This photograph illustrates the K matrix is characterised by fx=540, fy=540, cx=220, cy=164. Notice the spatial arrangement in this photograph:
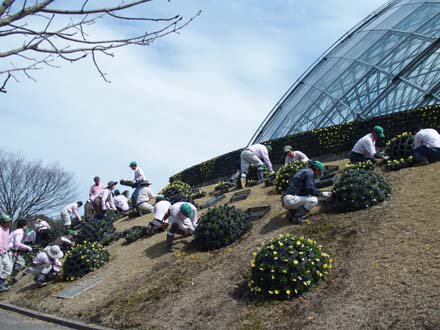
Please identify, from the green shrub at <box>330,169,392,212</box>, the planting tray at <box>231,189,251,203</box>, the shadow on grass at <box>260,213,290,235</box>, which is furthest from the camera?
the planting tray at <box>231,189,251,203</box>

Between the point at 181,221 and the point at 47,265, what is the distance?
11.6 feet

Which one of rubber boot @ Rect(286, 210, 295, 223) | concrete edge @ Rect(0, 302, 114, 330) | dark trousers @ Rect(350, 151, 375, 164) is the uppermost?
dark trousers @ Rect(350, 151, 375, 164)

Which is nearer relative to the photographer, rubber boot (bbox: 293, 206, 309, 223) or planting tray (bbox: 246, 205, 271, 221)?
rubber boot (bbox: 293, 206, 309, 223)

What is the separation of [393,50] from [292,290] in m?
16.8

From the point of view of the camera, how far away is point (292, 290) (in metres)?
7.29

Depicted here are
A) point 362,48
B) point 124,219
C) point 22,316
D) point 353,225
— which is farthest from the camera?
point 362,48

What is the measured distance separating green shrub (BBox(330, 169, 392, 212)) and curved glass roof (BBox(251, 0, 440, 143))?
809 centimetres

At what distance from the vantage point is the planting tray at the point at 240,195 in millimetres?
14555

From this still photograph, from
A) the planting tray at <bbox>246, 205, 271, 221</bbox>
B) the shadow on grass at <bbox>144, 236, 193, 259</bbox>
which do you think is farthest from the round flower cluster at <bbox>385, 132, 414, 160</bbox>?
the shadow on grass at <bbox>144, 236, 193, 259</bbox>

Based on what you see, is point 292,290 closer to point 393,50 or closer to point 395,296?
point 395,296

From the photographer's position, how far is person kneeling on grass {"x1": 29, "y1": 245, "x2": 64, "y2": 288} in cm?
1255

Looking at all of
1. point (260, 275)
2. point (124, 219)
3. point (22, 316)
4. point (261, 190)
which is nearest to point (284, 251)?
point (260, 275)

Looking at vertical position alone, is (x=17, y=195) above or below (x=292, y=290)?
above

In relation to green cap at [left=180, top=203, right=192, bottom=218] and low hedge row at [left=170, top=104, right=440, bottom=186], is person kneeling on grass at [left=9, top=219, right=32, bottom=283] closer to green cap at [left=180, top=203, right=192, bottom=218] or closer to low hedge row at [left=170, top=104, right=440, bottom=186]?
green cap at [left=180, top=203, right=192, bottom=218]
